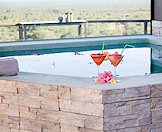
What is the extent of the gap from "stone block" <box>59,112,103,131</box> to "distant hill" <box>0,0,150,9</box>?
6.32m

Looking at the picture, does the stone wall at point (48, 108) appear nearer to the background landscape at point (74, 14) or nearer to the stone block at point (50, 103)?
the stone block at point (50, 103)

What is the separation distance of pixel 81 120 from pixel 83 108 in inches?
4.2

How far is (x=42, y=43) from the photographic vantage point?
24.8ft

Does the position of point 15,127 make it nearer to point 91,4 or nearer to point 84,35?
point 84,35

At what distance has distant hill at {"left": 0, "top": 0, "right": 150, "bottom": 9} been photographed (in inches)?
357

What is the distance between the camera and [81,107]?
2986 millimetres

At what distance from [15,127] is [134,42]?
16.8 feet

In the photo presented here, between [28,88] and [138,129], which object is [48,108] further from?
[138,129]

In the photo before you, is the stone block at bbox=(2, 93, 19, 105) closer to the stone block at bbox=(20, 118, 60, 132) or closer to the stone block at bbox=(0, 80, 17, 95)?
the stone block at bbox=(0, 80, 17, 95)

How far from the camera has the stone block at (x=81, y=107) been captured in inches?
115

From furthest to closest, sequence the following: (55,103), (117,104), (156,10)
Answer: (156,10)
(55,103)
(117,104)

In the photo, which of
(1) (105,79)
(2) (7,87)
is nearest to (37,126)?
(2) (7,87)

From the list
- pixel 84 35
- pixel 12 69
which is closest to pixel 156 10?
pixel 84 35

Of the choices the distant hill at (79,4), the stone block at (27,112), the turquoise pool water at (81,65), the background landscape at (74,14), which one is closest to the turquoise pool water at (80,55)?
the turquoise pool water at (81,65)
